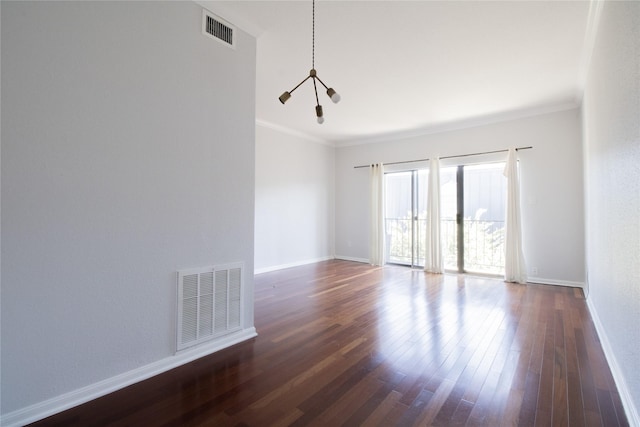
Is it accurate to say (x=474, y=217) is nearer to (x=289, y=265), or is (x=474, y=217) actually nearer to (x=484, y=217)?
(x=484, y=217)

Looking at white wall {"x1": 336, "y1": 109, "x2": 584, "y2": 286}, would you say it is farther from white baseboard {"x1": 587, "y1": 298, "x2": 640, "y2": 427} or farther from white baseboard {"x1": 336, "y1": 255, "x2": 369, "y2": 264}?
white baseboard {"x1": 336, "y1": 255, "x2": 369, "y2": 264}

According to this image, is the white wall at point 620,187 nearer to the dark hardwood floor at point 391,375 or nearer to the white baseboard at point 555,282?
the dark hardwood floor at point 391,375

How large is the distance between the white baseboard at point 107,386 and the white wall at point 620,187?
8.45 feet

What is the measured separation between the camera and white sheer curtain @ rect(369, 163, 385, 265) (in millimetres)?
6191

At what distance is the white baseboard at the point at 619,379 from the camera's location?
4.99 ft

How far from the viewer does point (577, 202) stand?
432 centimetres

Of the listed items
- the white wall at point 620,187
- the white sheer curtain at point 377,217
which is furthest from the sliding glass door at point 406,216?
the white wall at point 620,187

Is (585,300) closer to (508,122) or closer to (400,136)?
(508,122)

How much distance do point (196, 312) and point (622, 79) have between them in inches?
122

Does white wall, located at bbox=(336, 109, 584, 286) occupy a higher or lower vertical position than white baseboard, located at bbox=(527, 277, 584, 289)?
higher

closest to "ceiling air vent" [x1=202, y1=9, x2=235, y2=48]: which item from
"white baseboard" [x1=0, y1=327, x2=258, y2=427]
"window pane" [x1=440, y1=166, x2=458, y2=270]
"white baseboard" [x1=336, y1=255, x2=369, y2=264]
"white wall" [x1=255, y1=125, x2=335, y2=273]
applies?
"white baseboard" [x1=0, y1=327, x2=258, y2=427]

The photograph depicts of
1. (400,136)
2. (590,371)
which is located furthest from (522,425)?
(400,136)

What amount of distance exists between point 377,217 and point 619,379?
4577mm

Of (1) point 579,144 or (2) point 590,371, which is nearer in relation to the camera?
(2) point 590,371
